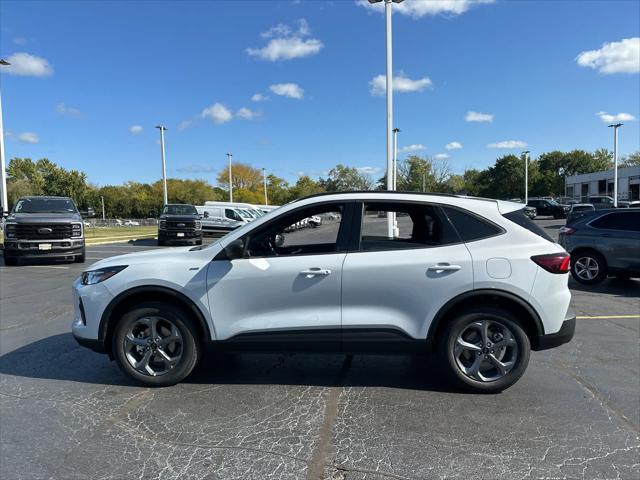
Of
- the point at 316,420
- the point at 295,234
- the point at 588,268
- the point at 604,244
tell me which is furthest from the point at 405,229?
the point at 588,268

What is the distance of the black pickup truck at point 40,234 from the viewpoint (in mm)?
12711

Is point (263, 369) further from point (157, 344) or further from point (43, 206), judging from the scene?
point (43, 206)

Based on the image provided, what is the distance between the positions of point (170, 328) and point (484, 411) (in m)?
2.73

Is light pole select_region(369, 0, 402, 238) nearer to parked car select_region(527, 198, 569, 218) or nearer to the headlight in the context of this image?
the headlight

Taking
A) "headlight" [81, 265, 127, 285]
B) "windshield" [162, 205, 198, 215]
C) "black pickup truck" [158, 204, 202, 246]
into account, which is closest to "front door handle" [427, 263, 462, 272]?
"headlight" [81, 265, 127, 285]

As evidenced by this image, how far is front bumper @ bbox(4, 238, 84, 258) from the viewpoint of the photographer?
501 inches

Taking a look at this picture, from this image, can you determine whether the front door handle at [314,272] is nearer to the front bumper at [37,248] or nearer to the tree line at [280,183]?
the front bumper at [37,248]

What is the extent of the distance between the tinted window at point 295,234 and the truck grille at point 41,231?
437 inches

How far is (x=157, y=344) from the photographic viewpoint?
13.4 ft

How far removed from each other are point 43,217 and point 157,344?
11072 millimetres

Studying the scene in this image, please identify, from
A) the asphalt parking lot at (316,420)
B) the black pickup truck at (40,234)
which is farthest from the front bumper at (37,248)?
the asphalt parking lot at (316,420)

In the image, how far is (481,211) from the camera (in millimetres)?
4016

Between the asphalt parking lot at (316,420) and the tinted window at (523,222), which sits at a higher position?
the tinted window at (523,222)

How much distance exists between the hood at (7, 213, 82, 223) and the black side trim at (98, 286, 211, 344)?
10448 millimetres
